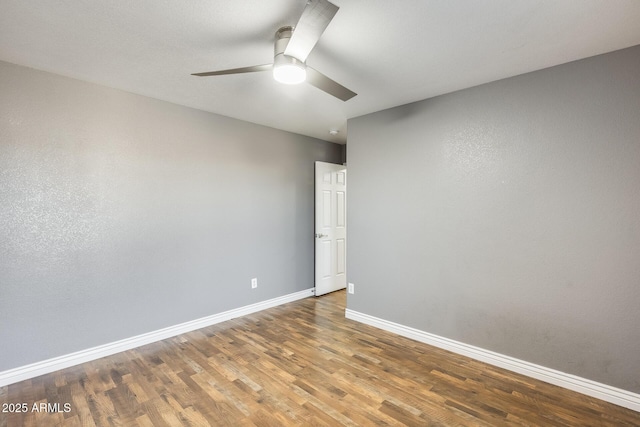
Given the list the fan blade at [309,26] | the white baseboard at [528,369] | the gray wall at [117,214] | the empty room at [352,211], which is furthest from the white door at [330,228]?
the fan blade at [309,26]

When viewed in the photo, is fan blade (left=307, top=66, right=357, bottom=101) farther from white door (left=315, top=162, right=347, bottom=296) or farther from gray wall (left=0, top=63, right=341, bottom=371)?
white door (left=315, top=162, right=347, bottom=296)

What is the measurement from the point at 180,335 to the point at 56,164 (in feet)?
6.34

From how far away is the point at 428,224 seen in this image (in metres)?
2.90

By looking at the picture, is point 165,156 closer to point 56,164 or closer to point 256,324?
point 56,164

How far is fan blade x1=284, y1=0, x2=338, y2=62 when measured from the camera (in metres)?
1.35

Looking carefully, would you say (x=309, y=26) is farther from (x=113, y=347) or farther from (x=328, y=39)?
(x=113, y=347)

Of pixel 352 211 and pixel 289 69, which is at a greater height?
pixel 289 69

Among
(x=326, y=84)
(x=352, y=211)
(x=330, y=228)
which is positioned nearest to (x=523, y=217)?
(x=352, y=211)

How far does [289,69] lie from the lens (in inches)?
66.6

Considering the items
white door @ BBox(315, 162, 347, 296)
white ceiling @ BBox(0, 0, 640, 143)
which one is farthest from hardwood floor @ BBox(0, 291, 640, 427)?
white ceiling @ BBox(0, 0, 640, 143)

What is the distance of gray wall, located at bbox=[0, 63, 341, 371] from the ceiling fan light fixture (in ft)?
6.00

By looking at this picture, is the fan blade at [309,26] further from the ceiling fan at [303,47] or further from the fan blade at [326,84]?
the fan blade at [326,84]

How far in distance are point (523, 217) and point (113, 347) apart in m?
3.74

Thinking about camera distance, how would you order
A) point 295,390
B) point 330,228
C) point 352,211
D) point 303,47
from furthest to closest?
1. point 330,228
2. point 352,211
3. point 295,390
4. point 303,47
